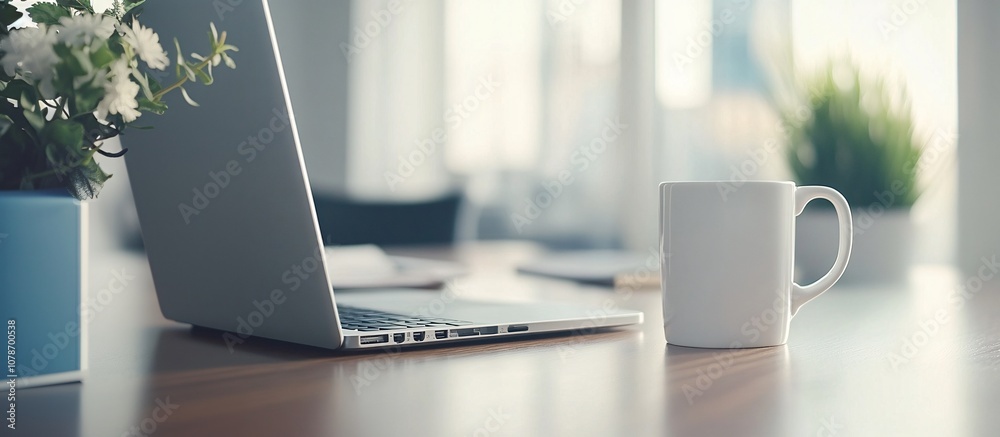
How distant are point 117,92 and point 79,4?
0.41 ft

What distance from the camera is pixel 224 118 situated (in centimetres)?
69

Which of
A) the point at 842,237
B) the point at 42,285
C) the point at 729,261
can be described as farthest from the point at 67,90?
the point at 842,237

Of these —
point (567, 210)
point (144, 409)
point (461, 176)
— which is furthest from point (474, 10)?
point (144, 409)

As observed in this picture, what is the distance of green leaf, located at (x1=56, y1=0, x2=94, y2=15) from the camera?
2.06ft

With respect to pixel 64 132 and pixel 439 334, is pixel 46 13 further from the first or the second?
pixel 439 334

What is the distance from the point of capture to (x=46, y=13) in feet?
1.99

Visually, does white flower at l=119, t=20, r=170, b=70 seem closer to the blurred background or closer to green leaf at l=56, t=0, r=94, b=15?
green leaf at l=56, t=0, r=94, b=15

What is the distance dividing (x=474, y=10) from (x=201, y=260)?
3.40 meters

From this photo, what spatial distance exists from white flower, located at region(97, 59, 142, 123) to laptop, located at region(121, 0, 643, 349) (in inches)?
4.0

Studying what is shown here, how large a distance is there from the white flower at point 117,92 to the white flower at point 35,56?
3 centimetres

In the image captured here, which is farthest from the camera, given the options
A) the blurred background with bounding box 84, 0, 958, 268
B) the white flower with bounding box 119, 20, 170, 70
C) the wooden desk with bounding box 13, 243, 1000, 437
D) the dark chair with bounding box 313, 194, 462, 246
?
the blurred background with bounding box 84, 0, 958, 268

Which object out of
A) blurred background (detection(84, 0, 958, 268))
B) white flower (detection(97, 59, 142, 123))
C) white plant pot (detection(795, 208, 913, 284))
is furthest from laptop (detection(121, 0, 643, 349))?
blurred background (detection(84, 0, 958, 268))

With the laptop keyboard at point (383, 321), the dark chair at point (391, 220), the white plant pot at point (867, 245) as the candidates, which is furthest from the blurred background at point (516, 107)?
the laptop keyboard at point (383, 321)

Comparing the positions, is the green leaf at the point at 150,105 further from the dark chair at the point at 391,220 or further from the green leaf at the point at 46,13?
the dark chair at the point at 391,220
